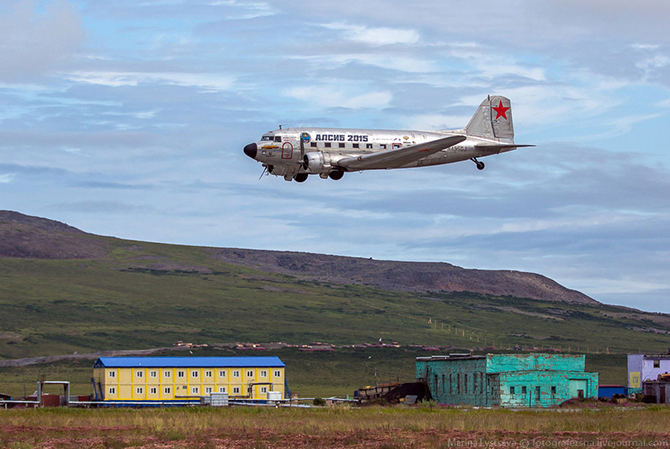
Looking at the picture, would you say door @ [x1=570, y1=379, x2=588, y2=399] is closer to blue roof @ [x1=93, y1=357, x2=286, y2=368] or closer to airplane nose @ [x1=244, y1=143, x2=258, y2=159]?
blue roof @ [x1=93, y1=357, x2=286, y2=368]

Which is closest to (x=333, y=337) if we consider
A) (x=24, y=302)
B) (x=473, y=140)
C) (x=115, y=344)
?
(x=115, y=344)

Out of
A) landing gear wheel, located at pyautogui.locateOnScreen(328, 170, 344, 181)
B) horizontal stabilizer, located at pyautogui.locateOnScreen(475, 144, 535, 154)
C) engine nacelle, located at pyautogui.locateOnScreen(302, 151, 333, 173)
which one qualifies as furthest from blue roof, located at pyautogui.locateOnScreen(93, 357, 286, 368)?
engine nacelle, located at pyautogui.locateOnScreen(302, 151, 333, 173)

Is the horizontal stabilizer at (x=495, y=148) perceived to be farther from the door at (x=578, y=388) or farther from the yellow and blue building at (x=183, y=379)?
the yellow and blue building at (x=183, y=379)

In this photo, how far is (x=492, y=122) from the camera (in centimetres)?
5591

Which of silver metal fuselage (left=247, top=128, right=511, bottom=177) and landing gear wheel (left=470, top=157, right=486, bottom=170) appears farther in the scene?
landing gear wheel (left=470, top=157, right=486, bottom=170)

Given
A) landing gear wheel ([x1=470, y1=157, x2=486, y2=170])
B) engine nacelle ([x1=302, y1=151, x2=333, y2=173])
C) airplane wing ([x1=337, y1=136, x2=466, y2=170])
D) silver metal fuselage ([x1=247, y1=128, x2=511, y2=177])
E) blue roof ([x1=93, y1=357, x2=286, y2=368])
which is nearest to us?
airplane wing ([x1=337, y1=136, x2=466, y2=170])

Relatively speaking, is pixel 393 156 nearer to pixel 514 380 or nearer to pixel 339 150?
pixel 339 150

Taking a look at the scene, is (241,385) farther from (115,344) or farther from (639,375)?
(115,344)

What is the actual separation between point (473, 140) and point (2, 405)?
120 ft

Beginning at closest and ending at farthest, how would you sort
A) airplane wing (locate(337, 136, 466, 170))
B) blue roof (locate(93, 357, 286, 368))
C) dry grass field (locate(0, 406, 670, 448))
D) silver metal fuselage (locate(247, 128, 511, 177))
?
dry grass field (locate(0, 406, 670, 448)), airplane wing (locate(337, 136, 466, 170)), silver metal fuselage (locate(247, 128, 511, 177)), blue roof (locate(93, 357, 286, 368))

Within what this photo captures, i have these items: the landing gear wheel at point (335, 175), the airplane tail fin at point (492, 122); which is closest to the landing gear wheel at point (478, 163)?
the airplane tail fin at point (492, 122)

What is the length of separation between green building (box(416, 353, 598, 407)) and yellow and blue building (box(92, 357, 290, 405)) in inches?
541

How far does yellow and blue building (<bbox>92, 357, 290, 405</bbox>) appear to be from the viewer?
75438 millimetres

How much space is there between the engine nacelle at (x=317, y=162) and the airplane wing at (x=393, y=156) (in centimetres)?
62
